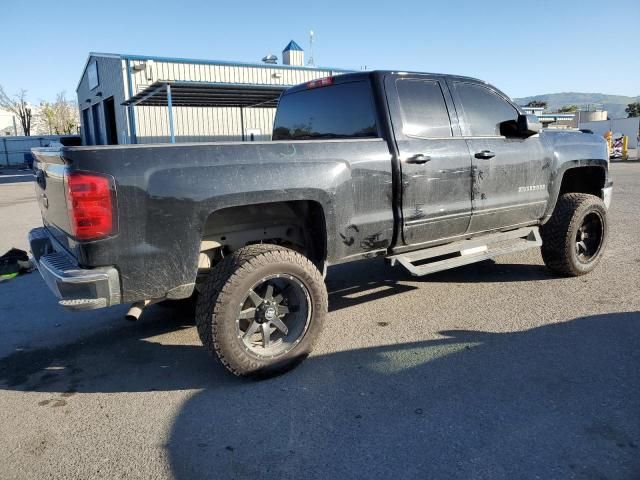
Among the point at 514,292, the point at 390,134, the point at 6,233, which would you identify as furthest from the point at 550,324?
the point at 6,233

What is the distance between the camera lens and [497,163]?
4605 millimetres

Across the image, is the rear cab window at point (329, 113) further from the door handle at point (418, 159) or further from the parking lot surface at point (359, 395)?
the parking lot surface at point (359, 395)

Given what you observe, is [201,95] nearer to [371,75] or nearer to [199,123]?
[199,123]

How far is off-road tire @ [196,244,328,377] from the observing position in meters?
3.19

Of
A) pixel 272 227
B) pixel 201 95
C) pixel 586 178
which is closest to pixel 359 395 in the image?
pixel 272 227

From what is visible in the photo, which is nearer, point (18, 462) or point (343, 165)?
point (18, 462)

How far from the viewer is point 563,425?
9.04 ft

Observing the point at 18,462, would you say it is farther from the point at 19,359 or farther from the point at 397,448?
the point at 397,448

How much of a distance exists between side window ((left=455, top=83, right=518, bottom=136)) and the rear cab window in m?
0.98

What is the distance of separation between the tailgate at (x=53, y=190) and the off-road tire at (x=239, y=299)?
3.14ft

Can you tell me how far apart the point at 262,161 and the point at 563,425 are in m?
2.34

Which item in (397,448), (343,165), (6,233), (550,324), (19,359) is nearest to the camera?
(397,448)

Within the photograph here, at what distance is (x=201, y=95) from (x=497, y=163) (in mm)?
14348

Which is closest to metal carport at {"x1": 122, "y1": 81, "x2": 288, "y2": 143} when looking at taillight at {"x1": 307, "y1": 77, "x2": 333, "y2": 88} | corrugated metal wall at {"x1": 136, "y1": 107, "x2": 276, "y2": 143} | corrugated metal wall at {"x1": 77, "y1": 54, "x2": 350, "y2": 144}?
corrugated metal wall at {"x1": 136, "y1": 107, "x2": 276, "y2": 143}
